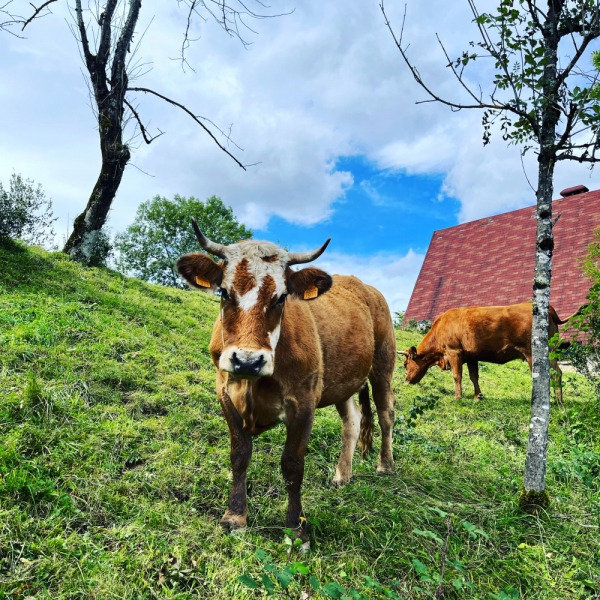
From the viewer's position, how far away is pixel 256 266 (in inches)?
129

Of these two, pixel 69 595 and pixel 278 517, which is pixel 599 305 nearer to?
pixel 278 517

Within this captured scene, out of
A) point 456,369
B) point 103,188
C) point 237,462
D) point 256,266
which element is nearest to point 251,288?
point 256,266

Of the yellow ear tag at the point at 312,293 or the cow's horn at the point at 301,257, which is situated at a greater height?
the cow's horn at the point at 301,257

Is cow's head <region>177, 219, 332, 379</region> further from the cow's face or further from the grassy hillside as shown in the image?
the cow's face

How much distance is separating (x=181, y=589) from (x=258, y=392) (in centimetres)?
141

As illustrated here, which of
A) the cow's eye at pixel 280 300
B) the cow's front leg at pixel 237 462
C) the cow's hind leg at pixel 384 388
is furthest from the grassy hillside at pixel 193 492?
the cow's eye at pixel 280 300

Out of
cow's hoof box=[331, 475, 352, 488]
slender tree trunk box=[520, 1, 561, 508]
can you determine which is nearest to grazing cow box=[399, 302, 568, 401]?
slender tree trunk box=[520, 1, 561, 508]

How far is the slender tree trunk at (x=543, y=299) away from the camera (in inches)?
162

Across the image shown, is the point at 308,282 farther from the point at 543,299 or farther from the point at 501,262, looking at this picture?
the point at 501,262

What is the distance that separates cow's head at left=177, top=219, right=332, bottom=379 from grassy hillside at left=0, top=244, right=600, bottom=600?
1480mm

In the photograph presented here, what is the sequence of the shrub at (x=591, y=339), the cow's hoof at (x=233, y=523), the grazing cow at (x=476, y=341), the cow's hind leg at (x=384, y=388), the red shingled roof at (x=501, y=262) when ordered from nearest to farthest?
1. the cow's hoof at (x=233, y=523)
2. the cow's hind leg at (x=384, y=388)
3. the shrub at (x=591, y=339)
4. the grazing cow at (x=476, y=341)
5. the red shingled roof at (x=501, y=262)

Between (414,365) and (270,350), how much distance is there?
9.15 m

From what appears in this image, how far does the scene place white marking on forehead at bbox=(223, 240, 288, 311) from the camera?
3.16 m

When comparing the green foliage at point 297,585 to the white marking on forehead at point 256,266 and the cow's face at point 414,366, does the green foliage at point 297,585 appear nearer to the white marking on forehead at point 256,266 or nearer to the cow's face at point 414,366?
the white marking on forehead at point 256,266
